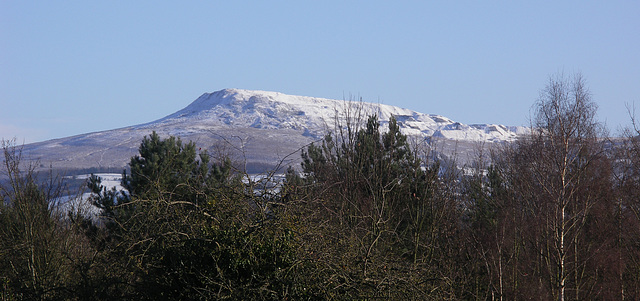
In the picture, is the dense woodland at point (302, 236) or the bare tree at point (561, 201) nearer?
the dense woodland at point (302, 236)

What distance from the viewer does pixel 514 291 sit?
73.1ft

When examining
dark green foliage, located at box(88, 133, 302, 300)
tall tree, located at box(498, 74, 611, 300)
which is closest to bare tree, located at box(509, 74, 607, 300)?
tall tree, located at box(498, 74, 611, 300)

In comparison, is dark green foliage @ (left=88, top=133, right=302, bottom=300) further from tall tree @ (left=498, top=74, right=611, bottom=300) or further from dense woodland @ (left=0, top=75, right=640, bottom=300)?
tall tree @ (left=498, top=74, right=611, bottom=300)

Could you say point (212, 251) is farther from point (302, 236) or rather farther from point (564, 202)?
point (564, 202)

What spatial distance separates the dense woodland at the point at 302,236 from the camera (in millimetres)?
7949

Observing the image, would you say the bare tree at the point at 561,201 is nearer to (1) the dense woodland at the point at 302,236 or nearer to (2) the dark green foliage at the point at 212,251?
(1) the dense woodland at the point at 302,236

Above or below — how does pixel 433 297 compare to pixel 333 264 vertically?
below

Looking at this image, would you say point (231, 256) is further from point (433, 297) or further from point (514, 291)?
point (514, 291)

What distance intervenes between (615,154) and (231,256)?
104 ft

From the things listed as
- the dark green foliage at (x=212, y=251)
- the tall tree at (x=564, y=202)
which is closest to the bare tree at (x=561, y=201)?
the tall tree at (x=564, y=202)

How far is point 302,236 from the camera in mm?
8266

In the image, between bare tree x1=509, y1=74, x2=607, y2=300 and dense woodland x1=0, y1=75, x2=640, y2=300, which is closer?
dense woodland x1=0, y1=75, x2=640, y2=300

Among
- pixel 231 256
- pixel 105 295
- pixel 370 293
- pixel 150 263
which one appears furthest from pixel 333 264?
pixel 105 295

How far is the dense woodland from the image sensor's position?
7.95m
